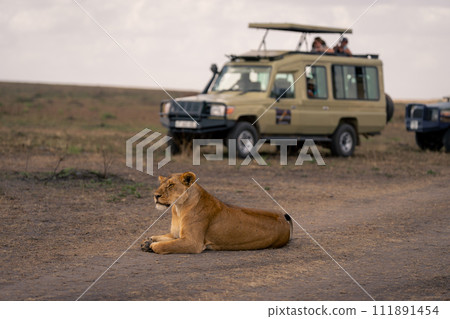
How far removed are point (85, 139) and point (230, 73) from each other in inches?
246

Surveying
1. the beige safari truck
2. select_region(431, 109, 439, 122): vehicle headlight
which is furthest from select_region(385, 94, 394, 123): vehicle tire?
select_region(431, 109, 439, 122): vehicle headlight

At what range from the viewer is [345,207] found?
35.0ft

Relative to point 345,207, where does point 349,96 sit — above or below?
above

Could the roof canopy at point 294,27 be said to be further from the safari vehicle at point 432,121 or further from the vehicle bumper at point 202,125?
the safari vehicle at point 432,121

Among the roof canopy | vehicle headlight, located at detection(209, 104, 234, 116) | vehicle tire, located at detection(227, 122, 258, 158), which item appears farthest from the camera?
the roof canopy

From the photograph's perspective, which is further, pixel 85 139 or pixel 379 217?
pixel 85 139

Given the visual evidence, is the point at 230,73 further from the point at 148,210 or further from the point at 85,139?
the point at 148,210

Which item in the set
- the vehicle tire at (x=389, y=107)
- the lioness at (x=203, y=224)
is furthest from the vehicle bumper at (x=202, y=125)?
the lioness at (x=203, y=224)

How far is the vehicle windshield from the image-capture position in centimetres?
1710

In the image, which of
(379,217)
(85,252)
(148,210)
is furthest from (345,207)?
(85,252)

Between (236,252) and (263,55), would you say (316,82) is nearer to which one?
(263,55)

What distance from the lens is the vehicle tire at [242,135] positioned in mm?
16391

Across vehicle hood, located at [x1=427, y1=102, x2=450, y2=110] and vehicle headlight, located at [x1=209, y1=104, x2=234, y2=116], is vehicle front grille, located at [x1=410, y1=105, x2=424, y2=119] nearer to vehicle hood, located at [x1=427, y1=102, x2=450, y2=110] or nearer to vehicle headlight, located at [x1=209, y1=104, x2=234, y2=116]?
vehicle hood, located at [x1=427, y1=102, x2=450, y2=110]

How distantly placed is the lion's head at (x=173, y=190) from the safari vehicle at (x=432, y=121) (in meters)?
14.6
